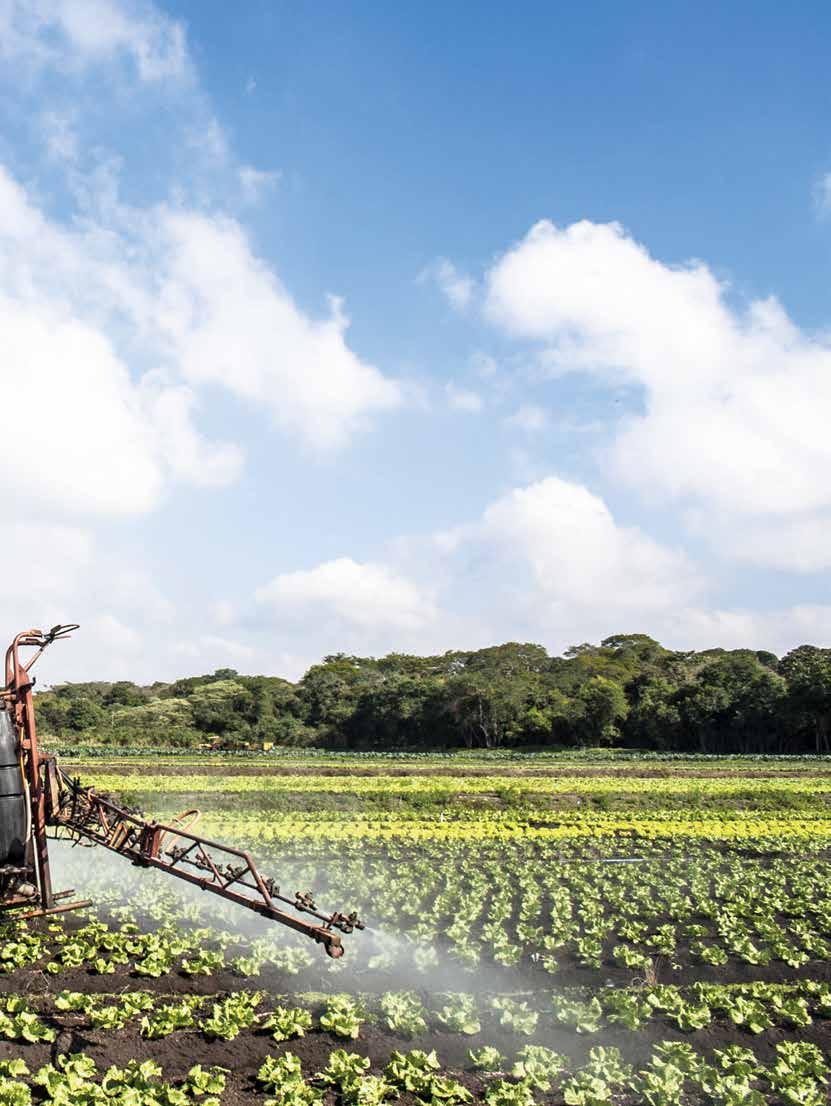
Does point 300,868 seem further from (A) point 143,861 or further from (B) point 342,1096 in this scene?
(B) point 342,1096

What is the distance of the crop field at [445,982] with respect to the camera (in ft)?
27.9

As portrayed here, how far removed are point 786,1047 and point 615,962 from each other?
3590mm

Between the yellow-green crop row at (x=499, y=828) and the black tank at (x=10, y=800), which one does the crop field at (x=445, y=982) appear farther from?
the black tank at (x=10, y=800)

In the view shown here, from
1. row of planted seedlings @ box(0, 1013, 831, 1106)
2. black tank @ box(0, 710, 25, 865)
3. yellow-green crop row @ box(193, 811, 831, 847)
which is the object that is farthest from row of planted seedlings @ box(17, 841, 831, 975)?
yellow-green crop row @ box(193, 811, 831, 847)

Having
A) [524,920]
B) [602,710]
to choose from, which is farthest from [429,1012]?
[602,710]

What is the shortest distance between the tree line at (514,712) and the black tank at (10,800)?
6780cm

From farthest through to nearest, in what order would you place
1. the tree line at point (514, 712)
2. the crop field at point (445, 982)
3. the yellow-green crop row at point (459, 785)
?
the tree line at point (514, 712)
the yellow-green crop row at point (459, 785)
the crop field at point (445, 982)

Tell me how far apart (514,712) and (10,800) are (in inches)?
2964

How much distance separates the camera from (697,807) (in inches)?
1351

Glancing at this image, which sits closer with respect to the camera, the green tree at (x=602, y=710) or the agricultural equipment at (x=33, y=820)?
the agricultural equipment at (x=33, y=820)

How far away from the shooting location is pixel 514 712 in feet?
271

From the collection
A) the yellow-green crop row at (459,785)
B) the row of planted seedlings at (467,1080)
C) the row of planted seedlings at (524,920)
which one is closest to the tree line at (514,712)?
the yellow-green crop row at (459,785)

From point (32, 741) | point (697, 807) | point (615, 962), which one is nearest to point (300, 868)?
point (615, 962)

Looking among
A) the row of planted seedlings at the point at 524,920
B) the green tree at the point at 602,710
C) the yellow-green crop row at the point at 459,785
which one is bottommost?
the yellow-green crop row at the point at 459,785
